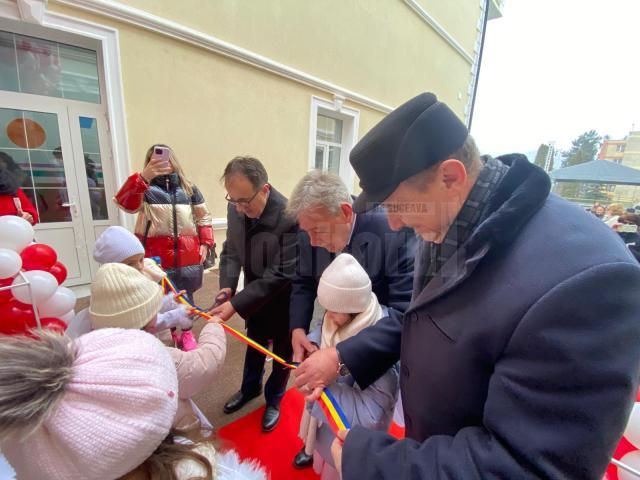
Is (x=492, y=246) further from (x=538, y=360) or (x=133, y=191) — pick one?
(x=133, y=191)

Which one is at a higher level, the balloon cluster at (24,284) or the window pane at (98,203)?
the window pane at (98,203)

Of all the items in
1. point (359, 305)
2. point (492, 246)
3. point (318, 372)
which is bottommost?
point (318, 372)

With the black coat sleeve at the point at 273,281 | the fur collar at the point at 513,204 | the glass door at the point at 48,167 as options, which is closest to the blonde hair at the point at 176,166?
the black coat sleeve at the point at 273,281

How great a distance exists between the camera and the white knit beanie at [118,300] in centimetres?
119

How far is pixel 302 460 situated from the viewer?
1.80m

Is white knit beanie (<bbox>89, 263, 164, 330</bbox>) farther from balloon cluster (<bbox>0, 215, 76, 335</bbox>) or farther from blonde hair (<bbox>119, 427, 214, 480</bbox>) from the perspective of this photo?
balloon cluster (<bbox>0, 215, 76, 335</bbox>)

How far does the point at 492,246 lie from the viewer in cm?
63

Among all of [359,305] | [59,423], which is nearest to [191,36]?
[359,305]

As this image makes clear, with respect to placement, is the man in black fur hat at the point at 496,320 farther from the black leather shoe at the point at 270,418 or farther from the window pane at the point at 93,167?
the window pane at the point at 93,167

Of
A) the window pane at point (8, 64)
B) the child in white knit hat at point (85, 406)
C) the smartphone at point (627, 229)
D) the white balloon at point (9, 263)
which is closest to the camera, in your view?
the child in white knit hat at point (85, 406)

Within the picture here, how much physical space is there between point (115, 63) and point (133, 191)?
2.43 metres

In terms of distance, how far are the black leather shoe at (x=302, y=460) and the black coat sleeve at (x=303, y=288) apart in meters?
0.82

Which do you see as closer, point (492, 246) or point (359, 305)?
point (492, 246)

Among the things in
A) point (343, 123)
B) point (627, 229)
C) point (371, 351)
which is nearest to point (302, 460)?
point (371, 351)
